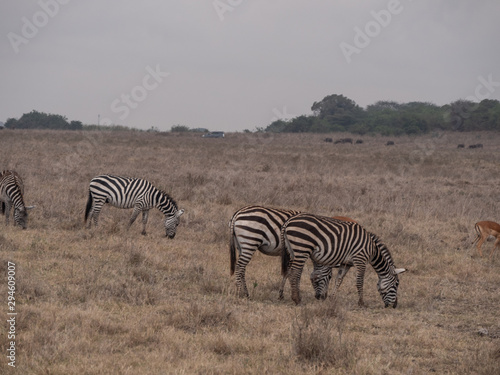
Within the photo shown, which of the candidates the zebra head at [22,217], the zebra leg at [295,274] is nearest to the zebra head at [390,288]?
the zebra leg at [295,274]

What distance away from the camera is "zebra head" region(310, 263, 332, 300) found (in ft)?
28.8

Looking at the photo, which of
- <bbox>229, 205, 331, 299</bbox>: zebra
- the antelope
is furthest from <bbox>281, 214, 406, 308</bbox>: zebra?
the antelope

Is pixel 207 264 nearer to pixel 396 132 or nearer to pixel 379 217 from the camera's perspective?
pixel 379 217

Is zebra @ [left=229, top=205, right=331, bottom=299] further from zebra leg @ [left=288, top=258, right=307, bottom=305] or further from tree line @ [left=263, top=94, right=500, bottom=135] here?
tree line @ [left=263, top=94, right=500, bottom=135]

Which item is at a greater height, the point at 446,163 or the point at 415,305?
the point at 446,163

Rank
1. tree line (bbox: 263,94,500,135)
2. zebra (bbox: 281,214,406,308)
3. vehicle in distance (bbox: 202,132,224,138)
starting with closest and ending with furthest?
zebra (bbox: 281,214,406,308)
vehicle in distance (bbox: 202,132,224,138)
tree line (bbox: 263,94,500,135)

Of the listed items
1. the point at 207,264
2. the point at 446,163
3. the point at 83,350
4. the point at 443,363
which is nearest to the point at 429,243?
the point at 207,264

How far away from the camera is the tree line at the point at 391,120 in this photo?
234 feet

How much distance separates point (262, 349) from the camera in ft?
19.8

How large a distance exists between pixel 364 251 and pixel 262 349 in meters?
3.16

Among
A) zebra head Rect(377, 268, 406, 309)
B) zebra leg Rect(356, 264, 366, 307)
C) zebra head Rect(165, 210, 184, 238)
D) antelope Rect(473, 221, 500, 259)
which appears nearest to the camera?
zebra leg Rect(356, 264, 366, 307)

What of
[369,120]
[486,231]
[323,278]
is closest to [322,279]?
[323,278]

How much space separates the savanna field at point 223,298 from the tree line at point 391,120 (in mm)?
55184
